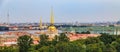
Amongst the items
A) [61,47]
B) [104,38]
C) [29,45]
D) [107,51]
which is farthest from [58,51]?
[104,38]

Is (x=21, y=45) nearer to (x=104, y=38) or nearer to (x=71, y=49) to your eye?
(x=71, y=49)

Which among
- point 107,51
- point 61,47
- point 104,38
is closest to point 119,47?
point 107,51

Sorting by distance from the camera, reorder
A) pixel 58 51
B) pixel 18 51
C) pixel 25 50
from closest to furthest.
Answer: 1. pixel 58 51
2. pixel 18 51
3. pixel 25 50

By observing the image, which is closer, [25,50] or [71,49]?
[71,49]

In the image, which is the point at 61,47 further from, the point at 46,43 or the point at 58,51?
the point at 46,43

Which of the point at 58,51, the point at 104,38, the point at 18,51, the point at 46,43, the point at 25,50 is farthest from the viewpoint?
the point at 104,38

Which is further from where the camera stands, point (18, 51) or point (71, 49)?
point (18, 51)

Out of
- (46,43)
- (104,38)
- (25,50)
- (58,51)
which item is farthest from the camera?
(104,38)

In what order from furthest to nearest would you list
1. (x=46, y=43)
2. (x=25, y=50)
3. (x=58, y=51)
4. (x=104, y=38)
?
(x=104, y=38), (x=46, y=43), (x=25, y=50), (x=58, y=51)
